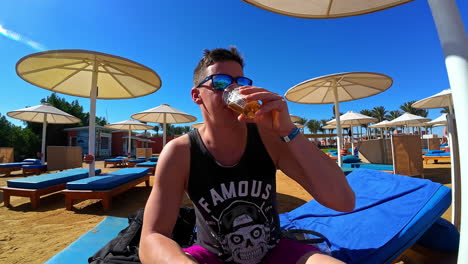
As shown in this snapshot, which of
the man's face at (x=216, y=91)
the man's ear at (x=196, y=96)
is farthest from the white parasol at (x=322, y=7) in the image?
the man's ear at (x=196, y=96)

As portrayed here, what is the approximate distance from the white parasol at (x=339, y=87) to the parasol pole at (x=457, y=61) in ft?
15.9

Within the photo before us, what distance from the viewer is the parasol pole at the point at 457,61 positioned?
811 mm

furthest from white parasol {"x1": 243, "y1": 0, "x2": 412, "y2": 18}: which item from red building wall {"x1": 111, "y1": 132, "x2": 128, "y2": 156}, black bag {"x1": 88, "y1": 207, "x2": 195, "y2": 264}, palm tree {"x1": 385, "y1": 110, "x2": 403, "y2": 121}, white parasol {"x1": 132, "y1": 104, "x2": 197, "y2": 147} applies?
palm tree {"x1": 385, "y1": 110, "x2": 403, "y2": 121}

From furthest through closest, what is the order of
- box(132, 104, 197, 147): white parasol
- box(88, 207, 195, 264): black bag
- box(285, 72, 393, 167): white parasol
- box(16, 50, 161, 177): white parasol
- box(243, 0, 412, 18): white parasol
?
box(132, 104, 197, 147): white parasol → box(285, 72, 393, 167): white parasol → box(16, 50, 161, 177): white parasol → box(243, 0, 412, 18): white parasol → box(88, 207, 195, 264): black bag

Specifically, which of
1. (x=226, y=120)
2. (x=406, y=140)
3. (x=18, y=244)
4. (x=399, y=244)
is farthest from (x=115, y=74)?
(x=406, y=140)

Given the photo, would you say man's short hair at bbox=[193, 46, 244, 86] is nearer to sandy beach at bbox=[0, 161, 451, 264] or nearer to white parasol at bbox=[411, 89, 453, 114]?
sandy beach at bbox=[0, 161, 451, 264]

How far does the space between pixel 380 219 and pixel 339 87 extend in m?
6.20

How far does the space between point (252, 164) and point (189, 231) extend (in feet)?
4.49

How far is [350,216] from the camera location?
2.24m

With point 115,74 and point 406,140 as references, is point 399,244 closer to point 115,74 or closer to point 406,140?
point 406,140

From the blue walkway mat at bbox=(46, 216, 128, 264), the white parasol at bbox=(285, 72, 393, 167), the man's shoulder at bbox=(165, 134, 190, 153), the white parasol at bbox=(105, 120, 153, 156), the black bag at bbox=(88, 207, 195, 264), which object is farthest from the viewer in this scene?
the white parasol at bbox=(105, 120, 153, 156)

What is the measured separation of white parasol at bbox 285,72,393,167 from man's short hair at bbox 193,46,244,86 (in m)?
4.91

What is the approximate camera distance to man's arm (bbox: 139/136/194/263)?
0.80 metres

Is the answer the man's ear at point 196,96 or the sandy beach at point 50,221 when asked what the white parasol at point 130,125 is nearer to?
the sandy beach at point 50,221
